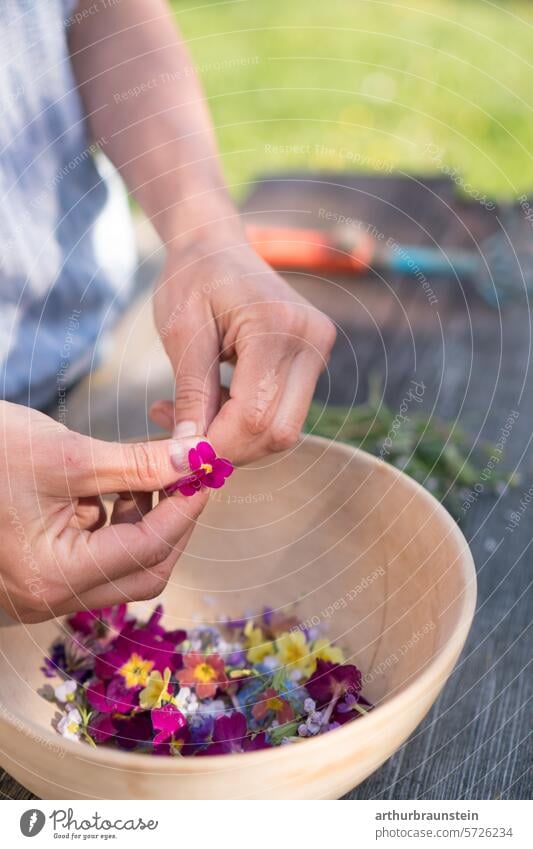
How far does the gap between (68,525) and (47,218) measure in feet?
1.44

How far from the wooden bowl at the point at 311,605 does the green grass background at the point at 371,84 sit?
45.6 inches

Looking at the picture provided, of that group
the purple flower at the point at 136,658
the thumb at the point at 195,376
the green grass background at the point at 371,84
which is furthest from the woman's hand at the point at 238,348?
the green grass background at the point at 371,84

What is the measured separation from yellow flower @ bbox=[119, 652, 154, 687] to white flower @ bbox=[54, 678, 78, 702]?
3 centimetres

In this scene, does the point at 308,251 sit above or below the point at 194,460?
above

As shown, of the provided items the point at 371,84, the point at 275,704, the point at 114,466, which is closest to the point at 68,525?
the point at 114,466

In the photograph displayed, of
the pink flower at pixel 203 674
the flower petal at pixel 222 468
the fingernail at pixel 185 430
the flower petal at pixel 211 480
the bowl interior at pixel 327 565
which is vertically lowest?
the pink flower at pixel 203 674

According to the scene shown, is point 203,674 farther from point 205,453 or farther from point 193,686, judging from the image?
point 205,453

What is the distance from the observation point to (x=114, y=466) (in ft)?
1.59

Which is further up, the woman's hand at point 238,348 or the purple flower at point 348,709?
the woman's hand at point 238,348

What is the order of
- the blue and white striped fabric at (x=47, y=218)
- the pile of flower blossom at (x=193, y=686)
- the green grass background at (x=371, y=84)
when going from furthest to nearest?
the green grass background at (x=371, y=84), the blue and white striped fabric at (x=47, y=218), the pile of flower blossom at (x=193, y=686)

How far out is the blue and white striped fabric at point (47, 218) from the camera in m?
0.76

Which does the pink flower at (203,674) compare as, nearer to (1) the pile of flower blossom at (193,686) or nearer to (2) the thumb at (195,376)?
(1) the pile of flower blossom at (193,686)

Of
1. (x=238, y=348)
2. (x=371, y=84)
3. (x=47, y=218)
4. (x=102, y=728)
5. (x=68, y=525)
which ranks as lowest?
(x=102, y=728)

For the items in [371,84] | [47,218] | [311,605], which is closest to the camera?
[311,605]
